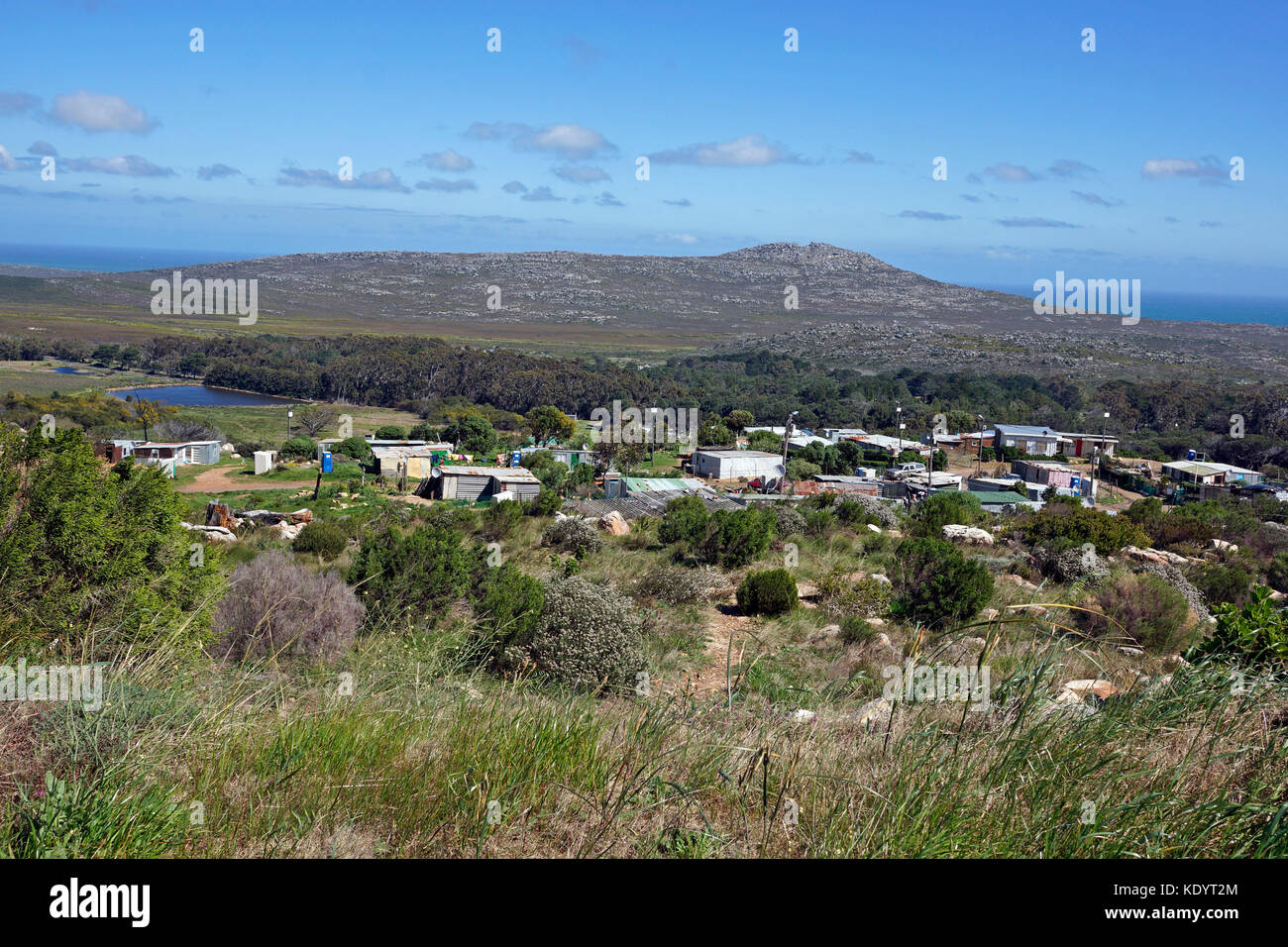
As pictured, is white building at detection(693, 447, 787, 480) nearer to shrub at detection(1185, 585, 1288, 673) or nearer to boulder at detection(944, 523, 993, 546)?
boulder at detection(944, 523, 993, 546)

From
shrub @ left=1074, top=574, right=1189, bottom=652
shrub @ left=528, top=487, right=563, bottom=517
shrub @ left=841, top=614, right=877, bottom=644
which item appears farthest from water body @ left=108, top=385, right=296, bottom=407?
shrub @ left=1074, top=574, right=1189, bottom=652

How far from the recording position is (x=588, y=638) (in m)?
8.14

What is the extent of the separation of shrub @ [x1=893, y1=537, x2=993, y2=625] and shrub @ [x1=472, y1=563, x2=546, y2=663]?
188 inches

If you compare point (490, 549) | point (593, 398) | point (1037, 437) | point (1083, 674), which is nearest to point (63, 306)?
point (593, 398)

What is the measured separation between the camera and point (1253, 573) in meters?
16.9

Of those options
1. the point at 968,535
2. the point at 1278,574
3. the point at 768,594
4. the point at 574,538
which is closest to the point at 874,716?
the point at 768,594

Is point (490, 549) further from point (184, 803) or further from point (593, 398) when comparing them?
point (593, 398)

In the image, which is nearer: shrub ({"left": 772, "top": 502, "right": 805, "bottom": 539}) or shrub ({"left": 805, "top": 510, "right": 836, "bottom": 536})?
shrub ({"left": 772, "top": 502, "right": 805, "bottom": 539})

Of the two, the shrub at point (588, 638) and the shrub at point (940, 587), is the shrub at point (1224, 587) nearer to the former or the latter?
the shrub at point (940, 587)

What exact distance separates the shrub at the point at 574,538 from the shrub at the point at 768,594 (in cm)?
519

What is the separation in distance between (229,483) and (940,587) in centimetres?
2641

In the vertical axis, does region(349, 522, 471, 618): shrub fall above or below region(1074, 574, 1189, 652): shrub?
above

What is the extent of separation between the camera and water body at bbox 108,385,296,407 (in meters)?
55.6
